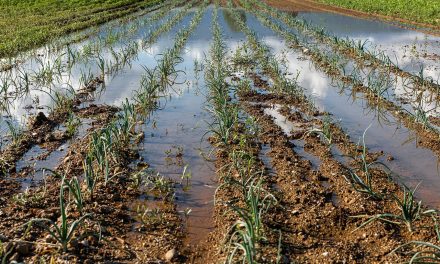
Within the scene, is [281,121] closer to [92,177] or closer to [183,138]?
[183,138]

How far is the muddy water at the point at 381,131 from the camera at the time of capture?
16.5 feet

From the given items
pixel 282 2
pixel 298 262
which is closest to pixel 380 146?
pixel 298 262

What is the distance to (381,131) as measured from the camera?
6512 millimetres

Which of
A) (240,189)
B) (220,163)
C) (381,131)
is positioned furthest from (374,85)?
(240,189)

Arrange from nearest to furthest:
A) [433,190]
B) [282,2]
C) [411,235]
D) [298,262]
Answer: [298,262]
[411,235]
[433,190]
[282,2]

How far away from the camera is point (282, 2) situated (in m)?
29.7

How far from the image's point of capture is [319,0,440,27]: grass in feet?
63.6

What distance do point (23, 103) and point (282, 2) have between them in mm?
24866

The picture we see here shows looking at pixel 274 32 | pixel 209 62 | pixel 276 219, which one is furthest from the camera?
pixel 274 32

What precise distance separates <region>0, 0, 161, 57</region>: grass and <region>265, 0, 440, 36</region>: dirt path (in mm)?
8984

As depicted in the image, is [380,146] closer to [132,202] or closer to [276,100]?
[276,100]

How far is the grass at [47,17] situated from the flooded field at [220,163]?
219 cm

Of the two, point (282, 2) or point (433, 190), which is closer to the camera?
point (433, 190)

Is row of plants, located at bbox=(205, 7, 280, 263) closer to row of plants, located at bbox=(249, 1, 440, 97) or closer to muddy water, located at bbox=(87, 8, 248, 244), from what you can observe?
muddy water, located at bbox=(87, 8, 248, 244)
